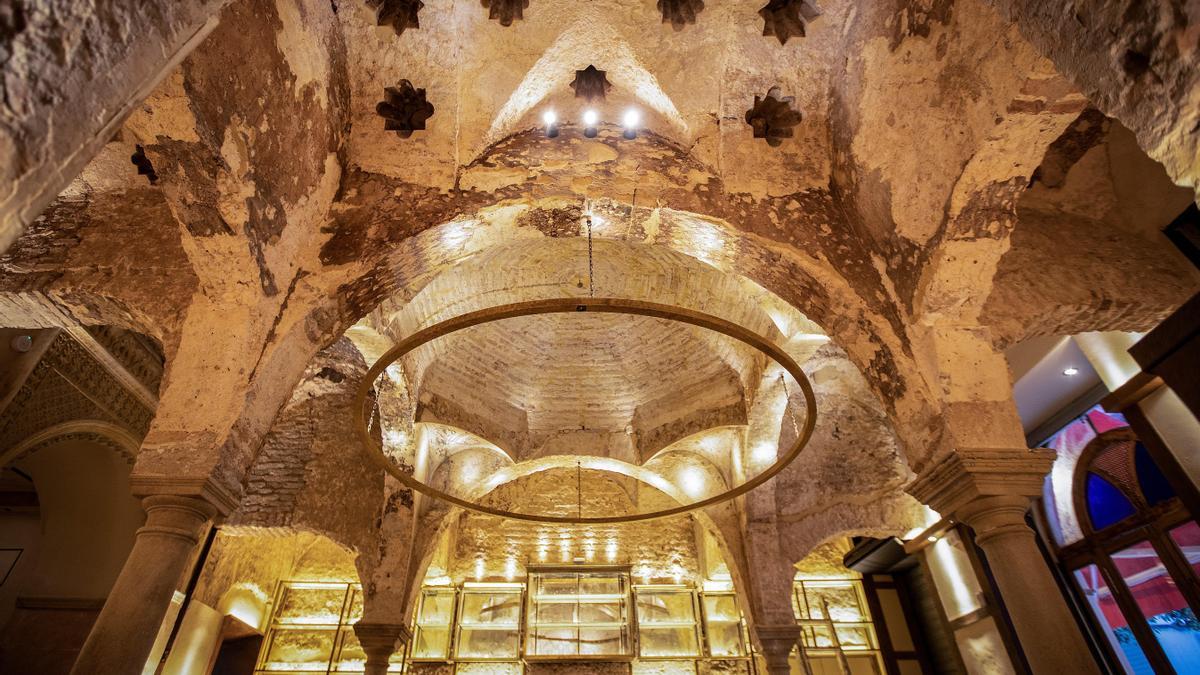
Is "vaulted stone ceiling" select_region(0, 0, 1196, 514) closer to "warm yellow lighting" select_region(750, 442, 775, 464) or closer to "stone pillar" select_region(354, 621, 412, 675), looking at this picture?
"warm yellow lighting" select_region(750, 442, 775, 464)

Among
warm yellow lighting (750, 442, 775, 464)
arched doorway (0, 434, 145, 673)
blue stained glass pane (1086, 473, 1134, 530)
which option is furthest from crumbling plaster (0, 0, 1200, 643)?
arched doorway (0, 434, 145, 673)

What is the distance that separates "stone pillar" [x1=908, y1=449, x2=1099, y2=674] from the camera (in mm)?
3303

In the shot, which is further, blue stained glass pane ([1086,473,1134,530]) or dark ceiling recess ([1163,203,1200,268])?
blue stained glass pane ([1086,473,1134,530])

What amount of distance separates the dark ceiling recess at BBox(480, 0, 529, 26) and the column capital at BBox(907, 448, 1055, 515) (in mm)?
4698

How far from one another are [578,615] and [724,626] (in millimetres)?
2412

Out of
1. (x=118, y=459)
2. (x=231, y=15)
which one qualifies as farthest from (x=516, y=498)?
(x=231, y=15)

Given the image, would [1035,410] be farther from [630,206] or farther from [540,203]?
[540,203]

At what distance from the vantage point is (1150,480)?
264 inches

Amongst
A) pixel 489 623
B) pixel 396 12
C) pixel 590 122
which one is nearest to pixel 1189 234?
pixel 590 122

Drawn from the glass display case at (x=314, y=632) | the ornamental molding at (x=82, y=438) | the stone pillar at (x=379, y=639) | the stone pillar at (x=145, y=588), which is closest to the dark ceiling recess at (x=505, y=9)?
the stone pillar at (x=145, y=588)

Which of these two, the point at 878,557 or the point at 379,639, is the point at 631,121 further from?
the point at 878,557

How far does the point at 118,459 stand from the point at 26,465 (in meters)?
1.24

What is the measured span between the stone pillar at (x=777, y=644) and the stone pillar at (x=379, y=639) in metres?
4.57

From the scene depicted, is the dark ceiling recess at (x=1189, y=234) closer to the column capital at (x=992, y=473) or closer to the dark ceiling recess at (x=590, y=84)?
the column capital at (x=992, y=473)
